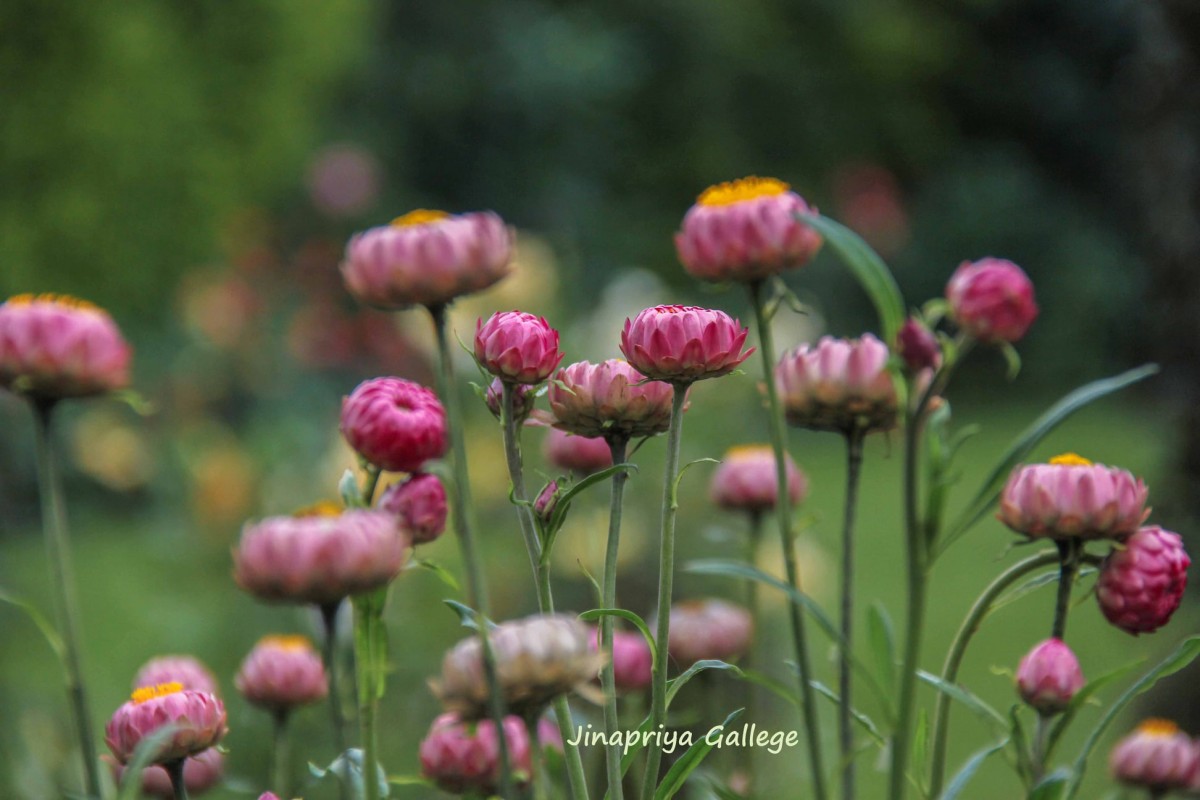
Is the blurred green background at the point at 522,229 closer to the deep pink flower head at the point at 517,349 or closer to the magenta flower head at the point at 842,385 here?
the magenta flower head at the point at 842,385

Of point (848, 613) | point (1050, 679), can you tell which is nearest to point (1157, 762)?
point (1050, 679)

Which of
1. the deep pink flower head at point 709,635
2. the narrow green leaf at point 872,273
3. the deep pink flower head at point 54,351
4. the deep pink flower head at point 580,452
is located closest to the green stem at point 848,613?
the narrow green leaf at point 872,273

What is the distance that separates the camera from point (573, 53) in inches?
325

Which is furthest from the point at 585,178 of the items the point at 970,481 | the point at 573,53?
the point at 970,481

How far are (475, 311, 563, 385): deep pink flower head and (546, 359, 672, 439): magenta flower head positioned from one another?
20 millimetres

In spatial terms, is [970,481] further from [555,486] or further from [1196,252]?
[555,486]

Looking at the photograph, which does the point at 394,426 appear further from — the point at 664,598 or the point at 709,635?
the point at 709,635

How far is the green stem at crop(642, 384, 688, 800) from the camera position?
2.09ft

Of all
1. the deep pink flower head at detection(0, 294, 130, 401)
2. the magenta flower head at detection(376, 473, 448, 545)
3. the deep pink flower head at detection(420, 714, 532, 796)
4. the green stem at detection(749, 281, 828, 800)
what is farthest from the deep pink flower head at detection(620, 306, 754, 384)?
the deep pink flower head at detection(0, 294, 130, 401)

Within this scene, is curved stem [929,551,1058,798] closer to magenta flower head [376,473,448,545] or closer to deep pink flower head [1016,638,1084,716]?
deep pink flower head [1016,638,1084,716]

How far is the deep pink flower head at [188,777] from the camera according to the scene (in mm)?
855

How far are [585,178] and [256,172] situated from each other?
369 centimetres

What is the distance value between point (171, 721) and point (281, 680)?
0.22 meters

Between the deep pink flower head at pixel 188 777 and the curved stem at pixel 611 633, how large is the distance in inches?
11.4
